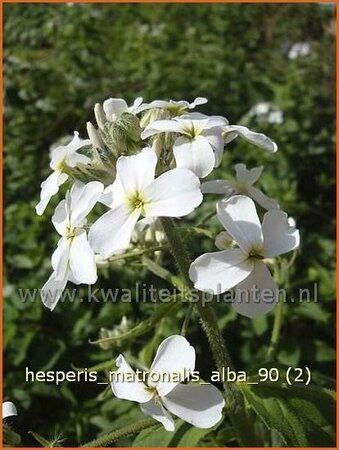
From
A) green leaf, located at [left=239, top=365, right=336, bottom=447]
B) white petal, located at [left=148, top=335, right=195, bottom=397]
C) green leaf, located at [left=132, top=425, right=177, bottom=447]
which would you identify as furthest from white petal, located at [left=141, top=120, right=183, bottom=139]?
green leaf, located at [left=132, top=425, right=177, bottom=447]

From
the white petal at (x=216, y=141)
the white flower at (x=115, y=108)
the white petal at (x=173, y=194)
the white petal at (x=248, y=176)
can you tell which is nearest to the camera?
the white petal at (x=173, y=194)

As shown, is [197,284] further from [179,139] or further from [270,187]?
[270,187]

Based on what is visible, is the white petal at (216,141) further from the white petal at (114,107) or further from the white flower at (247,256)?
the white petal at (114,107)

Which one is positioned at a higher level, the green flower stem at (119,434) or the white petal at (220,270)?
the white petal at (220,270)

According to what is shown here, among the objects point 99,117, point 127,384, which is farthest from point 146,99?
point 127,384

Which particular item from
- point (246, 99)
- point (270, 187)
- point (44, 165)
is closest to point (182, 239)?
point (270, 187)

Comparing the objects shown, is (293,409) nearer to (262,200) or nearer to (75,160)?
(262,200)

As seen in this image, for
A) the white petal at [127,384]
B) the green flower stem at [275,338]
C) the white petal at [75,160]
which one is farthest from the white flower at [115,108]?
the green flower stem at [275,338]

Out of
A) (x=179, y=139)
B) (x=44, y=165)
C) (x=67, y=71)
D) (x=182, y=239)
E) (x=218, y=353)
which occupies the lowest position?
(x=44, y=165)
